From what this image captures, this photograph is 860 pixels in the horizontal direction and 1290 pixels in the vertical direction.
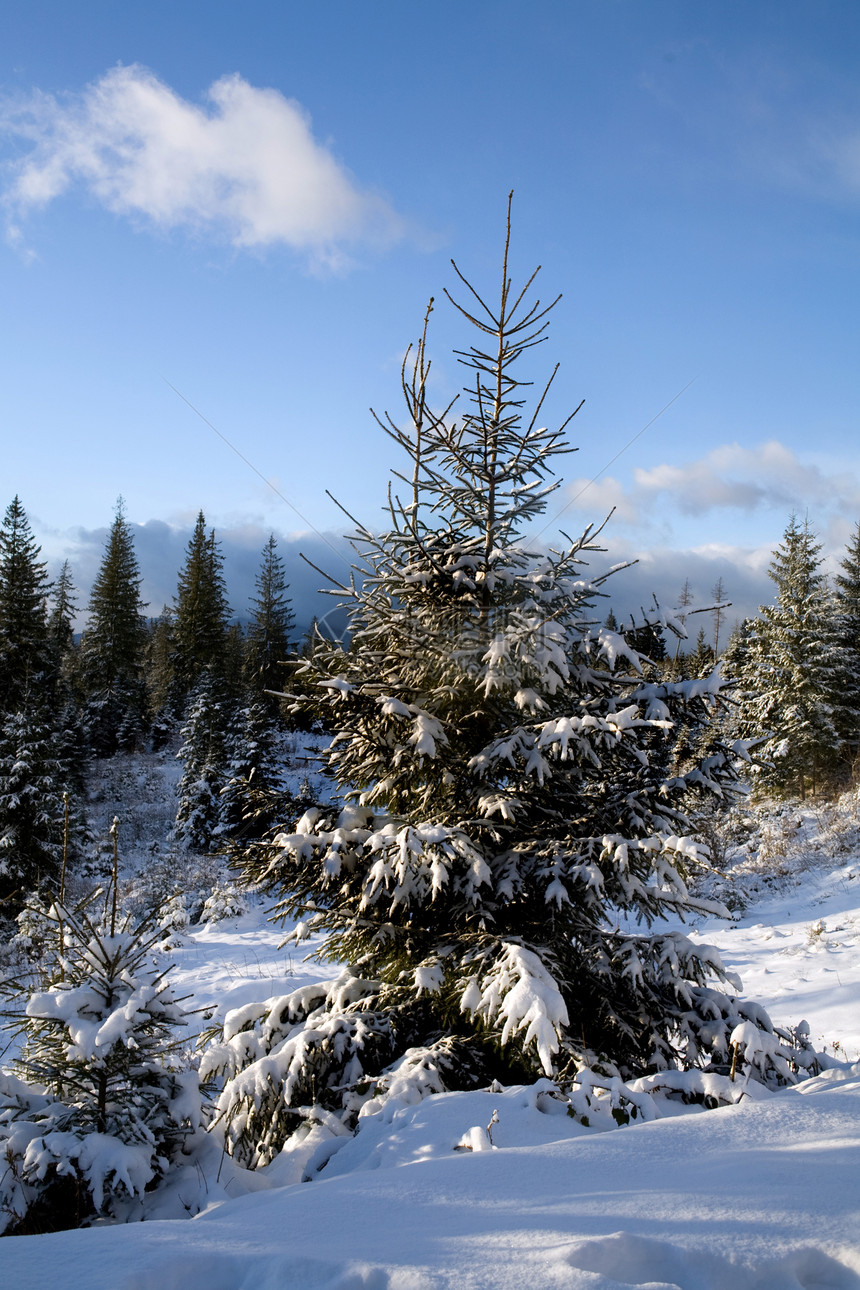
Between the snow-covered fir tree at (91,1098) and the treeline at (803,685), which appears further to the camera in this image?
the treeline at (803,685)

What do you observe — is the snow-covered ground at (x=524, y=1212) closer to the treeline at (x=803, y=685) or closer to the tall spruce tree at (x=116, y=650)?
the treeline at (x=803, y=685)

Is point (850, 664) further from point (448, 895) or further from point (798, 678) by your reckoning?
point (448, 895)

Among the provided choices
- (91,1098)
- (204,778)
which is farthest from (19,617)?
(91,1098)

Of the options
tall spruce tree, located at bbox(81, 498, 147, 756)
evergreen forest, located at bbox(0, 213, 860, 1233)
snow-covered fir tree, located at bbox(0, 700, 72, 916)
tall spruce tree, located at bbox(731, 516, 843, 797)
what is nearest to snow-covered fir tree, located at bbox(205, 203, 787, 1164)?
evergreen forest, located at bbox(0, 213, 860, 1233)

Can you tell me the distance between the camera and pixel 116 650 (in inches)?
1703

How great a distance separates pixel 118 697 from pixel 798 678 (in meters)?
37.4

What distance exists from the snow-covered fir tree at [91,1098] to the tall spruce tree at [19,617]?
2637cm

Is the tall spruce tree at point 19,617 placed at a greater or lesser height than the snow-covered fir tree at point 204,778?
greater

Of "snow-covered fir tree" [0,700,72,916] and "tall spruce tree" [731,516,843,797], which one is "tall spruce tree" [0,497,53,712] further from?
"tall spruce tree" [731,516,843,797]

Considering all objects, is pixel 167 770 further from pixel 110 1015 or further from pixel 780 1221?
pixel 780 1221

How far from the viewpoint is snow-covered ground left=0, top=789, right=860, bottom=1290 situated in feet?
6.61

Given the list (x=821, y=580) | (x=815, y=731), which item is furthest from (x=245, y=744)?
(x=821, y=580)

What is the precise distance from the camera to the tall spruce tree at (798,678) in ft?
74.4

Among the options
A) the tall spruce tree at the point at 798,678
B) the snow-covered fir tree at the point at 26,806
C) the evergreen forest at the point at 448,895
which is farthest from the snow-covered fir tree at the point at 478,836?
the tall spruce tree at the point at 798,678
